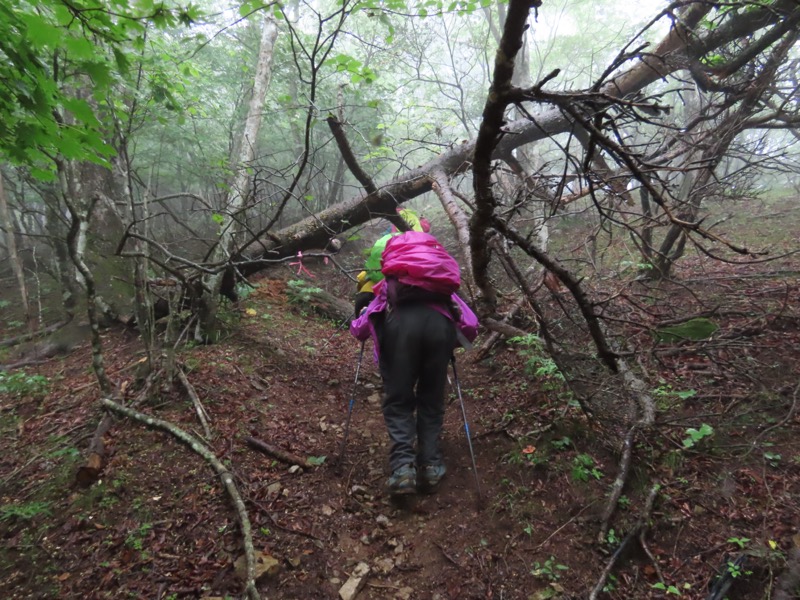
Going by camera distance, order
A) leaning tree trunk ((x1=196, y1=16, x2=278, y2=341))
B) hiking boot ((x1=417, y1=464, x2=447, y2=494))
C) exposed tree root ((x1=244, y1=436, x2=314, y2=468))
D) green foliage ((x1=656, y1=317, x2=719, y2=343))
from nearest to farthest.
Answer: green foliage ((x1=656, y1=317, x2=719, y2=343))
hiking boot ((x1=417, y1=464, x2=447, y2=494))
exposed tree root ((x1=244, y1=436, x2=314, y2=468))
leaning tree trunk ((x1=196, y1=16, x2=278, y2=341))

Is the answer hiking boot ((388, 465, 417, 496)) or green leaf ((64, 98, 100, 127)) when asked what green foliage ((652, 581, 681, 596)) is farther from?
green leaf ((64, 98, 100, 127))

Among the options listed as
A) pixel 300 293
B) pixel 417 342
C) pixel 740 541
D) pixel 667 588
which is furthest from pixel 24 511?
pixel 300 293

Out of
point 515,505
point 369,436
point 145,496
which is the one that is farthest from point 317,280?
point 515,505

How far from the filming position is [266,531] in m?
2.93

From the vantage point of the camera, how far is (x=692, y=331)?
290cm

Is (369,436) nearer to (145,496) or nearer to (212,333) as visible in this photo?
(145,496)

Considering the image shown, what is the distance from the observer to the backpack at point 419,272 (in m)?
3.54

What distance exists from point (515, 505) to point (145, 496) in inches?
116

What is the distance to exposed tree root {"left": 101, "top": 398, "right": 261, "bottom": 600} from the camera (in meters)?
2.46

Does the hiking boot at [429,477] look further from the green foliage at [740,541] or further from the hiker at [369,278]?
the green foliage at [740,541]

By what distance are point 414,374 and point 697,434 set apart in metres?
2.25

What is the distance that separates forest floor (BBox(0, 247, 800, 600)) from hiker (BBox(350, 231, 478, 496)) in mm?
369

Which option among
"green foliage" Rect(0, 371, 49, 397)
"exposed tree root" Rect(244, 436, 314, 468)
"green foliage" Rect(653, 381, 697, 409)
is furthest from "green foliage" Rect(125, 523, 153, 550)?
"green foliage" Rect(653, 381, 697, 409)

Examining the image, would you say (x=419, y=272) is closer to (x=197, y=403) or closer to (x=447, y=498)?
(x=447, y=498)
